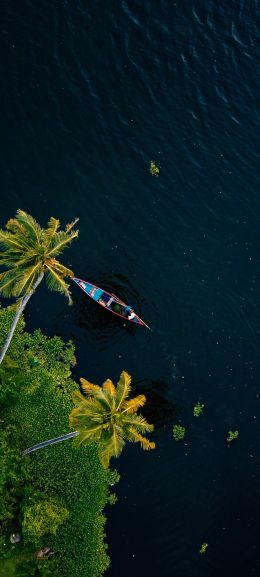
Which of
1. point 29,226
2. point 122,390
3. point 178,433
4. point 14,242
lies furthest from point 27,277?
point 178,433

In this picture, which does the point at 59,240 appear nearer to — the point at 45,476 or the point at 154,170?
the point at 45,476

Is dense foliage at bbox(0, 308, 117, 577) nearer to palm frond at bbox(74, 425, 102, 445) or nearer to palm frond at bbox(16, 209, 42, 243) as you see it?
palm frond at bbox(74, 425, 102, 445)

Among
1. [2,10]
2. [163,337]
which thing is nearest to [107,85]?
[2,10]

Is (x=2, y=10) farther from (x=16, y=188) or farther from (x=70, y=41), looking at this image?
(x=16, y=188)

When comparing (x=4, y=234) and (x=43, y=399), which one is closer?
(x=4, y=234)

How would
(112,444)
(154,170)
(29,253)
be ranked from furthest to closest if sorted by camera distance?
(154,170) < (29,253) < (112,444)

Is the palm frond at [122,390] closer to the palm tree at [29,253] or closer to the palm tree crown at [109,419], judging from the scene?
the palm tree crown at [109,419]
